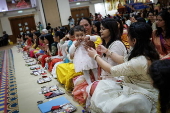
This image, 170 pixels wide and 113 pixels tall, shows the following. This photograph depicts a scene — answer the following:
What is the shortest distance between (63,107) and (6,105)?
107cm

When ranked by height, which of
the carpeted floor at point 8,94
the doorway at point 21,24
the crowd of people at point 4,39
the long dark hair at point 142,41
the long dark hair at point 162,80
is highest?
the doorway at point 21,24

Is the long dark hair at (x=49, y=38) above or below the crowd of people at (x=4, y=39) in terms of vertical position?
above

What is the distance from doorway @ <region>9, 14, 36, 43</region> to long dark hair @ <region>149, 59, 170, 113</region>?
15676 millimetres

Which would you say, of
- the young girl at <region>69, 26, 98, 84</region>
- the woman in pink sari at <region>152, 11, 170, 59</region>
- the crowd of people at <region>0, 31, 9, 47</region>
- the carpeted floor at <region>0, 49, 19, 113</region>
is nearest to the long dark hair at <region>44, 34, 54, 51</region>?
the carpeted floor at <region>0, 49, 19, 113</region>

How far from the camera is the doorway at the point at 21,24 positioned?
15313 mm

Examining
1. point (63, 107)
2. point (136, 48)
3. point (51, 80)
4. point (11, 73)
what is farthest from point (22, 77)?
point (136, 48)

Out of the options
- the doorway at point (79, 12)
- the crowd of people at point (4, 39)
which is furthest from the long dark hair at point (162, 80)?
the doorway at point (79, 12)

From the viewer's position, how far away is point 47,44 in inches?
178

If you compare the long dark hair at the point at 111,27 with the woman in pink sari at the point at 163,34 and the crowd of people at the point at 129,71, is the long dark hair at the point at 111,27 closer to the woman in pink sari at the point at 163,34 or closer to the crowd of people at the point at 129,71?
the crowd of people at the point at 129,71

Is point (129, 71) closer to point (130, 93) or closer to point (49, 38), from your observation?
point (130, 93)

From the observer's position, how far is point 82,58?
2.57 meters

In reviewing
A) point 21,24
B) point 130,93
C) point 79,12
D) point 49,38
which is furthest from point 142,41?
point 79,12

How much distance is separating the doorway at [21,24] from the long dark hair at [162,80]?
1568 centimetres

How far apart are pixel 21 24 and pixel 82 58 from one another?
1456 centimetres
